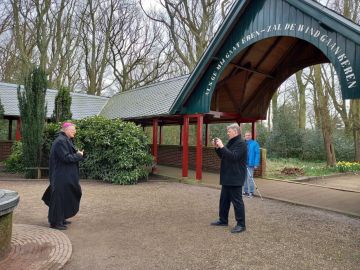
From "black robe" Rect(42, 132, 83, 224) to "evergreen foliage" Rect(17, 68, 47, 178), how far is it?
720 cm

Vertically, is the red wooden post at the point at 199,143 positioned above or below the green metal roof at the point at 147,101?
below

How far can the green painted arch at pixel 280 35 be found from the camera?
709cm

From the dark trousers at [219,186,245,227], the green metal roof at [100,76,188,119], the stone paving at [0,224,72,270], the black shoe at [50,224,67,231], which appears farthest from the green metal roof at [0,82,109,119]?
the dark trousers at [219,186,245,227]

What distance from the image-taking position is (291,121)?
2375 cm

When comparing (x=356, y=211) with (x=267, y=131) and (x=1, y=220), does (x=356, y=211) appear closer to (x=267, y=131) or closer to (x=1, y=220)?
(x=1, y=220)

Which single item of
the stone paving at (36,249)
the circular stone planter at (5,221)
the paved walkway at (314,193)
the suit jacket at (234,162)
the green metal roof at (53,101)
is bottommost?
the stone paving at (36,249)

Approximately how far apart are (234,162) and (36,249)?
341 centimetres

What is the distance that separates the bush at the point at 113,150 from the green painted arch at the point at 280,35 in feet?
6.13

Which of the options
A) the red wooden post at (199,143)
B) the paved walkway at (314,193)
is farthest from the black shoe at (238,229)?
the red wooden post at (199,143)

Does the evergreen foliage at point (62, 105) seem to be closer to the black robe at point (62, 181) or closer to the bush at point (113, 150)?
the bush at point (113, 150)

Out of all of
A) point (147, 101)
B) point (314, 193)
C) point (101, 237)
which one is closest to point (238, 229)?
point (101, 237)

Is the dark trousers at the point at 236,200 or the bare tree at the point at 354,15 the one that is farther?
the bare tree at the point at 354,15

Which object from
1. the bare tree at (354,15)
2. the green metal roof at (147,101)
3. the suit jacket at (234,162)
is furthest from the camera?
the bare tree at (354,15)

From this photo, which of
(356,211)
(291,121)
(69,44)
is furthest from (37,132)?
(291,121)
